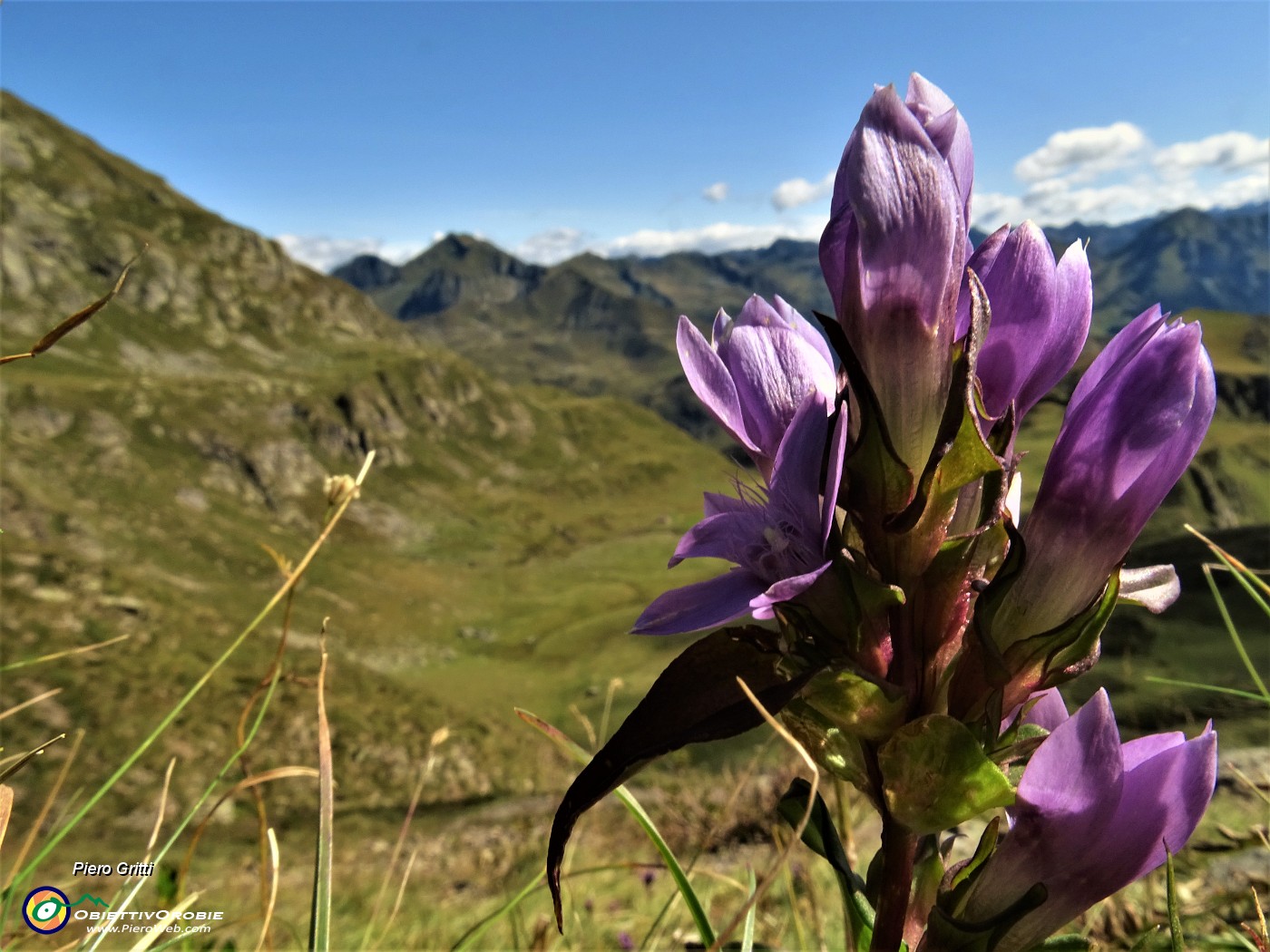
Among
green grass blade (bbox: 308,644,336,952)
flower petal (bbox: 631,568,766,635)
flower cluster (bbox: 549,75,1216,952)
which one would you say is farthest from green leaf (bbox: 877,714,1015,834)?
green grass blade (bbox: 308,644,336,952)

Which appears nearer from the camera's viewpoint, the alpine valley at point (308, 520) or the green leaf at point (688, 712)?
the green leaf at point (688, 712)

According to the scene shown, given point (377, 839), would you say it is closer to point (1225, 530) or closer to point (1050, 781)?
point (1050, 781)

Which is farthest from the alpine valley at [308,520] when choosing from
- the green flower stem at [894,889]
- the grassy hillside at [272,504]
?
the green flower stem at [894,889]

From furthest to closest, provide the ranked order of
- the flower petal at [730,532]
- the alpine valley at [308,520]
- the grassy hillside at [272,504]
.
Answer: the grassy hillside at [272,504] < the alpine valley at [308,520] < the flower petal at [730,532]

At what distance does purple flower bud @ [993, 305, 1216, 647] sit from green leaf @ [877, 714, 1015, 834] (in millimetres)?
235

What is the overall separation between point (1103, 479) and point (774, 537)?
56 cm

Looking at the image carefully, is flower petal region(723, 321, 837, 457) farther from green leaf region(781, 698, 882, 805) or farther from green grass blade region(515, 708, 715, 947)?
green grass blade region(515, 708, 715, 947)

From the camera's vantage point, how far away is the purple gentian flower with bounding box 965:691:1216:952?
121 cm

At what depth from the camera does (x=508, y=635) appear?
91.0 metres

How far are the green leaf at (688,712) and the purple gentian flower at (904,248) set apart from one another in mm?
461

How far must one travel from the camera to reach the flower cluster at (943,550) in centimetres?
126

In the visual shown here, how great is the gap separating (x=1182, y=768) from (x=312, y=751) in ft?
78.6

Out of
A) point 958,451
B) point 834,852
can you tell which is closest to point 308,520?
point 834,852

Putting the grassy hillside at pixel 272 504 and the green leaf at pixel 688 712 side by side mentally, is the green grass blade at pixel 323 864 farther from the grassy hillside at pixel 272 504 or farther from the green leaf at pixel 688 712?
the grassy hillside at pixel 272 504
